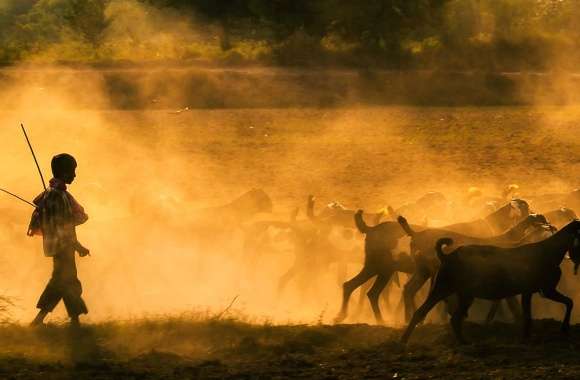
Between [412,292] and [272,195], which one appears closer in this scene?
[412,292]

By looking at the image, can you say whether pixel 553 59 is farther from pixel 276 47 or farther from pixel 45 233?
pixel 45 233

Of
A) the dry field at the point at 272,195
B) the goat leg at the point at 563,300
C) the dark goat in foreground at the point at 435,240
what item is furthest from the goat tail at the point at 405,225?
the goat leg at the point at 563,300

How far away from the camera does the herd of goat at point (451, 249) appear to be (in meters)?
11.2

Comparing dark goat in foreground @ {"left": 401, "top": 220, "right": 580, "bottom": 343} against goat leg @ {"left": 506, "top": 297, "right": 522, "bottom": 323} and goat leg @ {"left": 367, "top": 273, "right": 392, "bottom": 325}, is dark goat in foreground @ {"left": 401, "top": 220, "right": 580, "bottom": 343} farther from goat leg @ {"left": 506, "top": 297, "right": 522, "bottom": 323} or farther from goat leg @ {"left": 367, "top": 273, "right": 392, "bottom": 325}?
goat leg @ {"left": 367, "top": 273, "right": 392, "bottom": 325}

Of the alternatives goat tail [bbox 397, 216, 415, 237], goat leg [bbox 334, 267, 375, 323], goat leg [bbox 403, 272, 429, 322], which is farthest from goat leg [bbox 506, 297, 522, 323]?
goat leg [bbox 334, 267, 375, 323]

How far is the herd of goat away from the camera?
36.8 feet

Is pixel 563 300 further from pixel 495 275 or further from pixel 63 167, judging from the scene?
pixel 63 167

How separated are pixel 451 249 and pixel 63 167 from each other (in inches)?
155

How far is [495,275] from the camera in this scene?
1124cm

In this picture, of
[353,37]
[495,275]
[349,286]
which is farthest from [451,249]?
[353,37]

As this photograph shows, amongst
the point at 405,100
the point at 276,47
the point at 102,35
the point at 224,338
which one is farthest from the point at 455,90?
the point at 224,338

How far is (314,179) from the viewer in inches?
991

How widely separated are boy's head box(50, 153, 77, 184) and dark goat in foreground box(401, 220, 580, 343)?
3.57 m

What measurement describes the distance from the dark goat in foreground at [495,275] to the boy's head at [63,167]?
3.57 m
